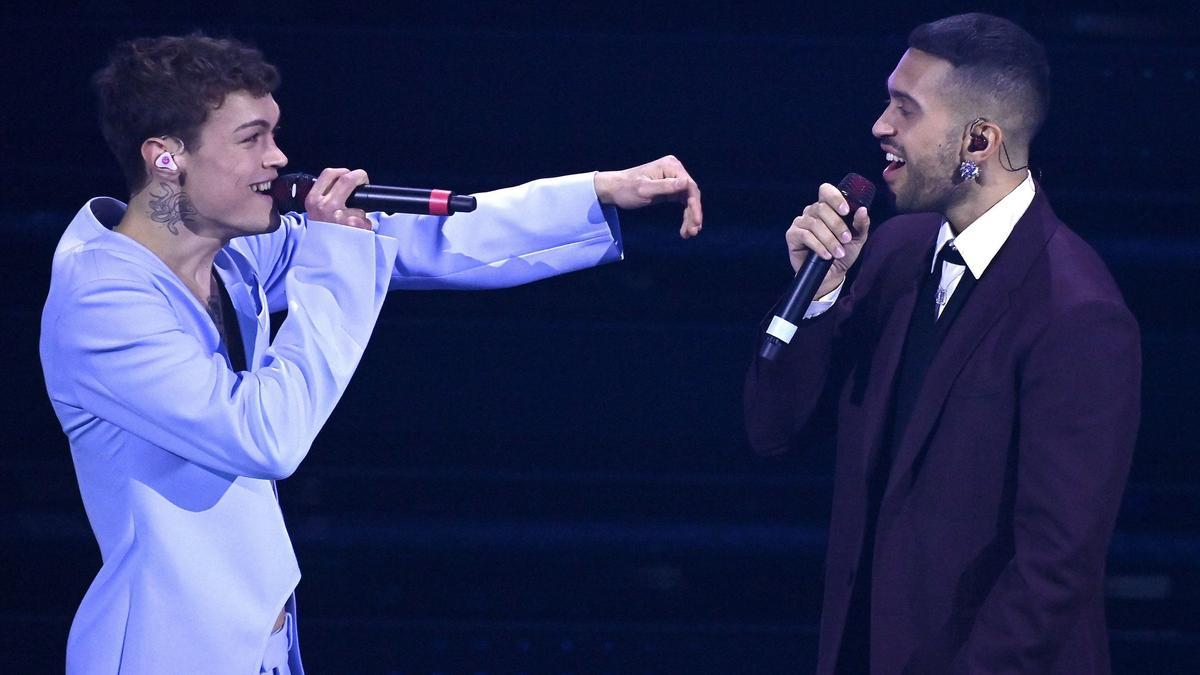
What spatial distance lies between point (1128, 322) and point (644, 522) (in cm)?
132

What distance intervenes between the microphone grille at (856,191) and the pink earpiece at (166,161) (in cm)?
88

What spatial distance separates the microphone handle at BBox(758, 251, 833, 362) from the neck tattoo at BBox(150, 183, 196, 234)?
0.77 meters

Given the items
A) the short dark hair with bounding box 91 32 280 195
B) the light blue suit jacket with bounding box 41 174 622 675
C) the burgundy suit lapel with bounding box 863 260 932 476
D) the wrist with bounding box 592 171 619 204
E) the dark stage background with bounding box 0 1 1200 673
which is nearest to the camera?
the light blue suit jacket with bounding box 41 174 622 675

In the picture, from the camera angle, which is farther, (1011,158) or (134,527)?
(1011,158)

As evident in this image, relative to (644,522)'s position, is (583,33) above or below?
above

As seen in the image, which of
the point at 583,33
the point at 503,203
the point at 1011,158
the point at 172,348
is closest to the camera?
the point at 172,348

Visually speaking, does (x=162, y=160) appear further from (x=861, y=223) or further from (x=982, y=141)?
(x=982, y=141)

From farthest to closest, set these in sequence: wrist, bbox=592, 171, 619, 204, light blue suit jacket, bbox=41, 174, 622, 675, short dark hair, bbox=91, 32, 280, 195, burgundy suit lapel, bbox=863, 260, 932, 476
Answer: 1. wrist, bbox=592, 171, 619, 204
2. burgundy suit lapel, bbox=863, 260, 932, 476
3. short dark hair, bbox=91, 32, 280, 195
4. light blue suit jacket, bbox=41, 174, 622, 675

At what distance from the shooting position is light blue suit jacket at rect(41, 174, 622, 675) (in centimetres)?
146

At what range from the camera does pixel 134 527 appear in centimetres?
149

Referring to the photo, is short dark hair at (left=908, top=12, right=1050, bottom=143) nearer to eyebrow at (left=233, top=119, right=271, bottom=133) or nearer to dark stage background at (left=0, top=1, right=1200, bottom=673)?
dark stage background at (left=0, top=1, right=1200, bottom=673)

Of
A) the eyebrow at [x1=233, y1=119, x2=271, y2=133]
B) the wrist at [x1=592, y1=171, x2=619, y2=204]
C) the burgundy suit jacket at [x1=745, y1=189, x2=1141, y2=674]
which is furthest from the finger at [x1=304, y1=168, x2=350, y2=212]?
the burgundy suit jacket at [x1=745, y1=189, x2=1141, y2=674]

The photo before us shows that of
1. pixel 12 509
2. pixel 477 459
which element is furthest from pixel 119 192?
pixel 477 459

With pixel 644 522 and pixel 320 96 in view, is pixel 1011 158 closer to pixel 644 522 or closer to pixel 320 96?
pixel 644 522
